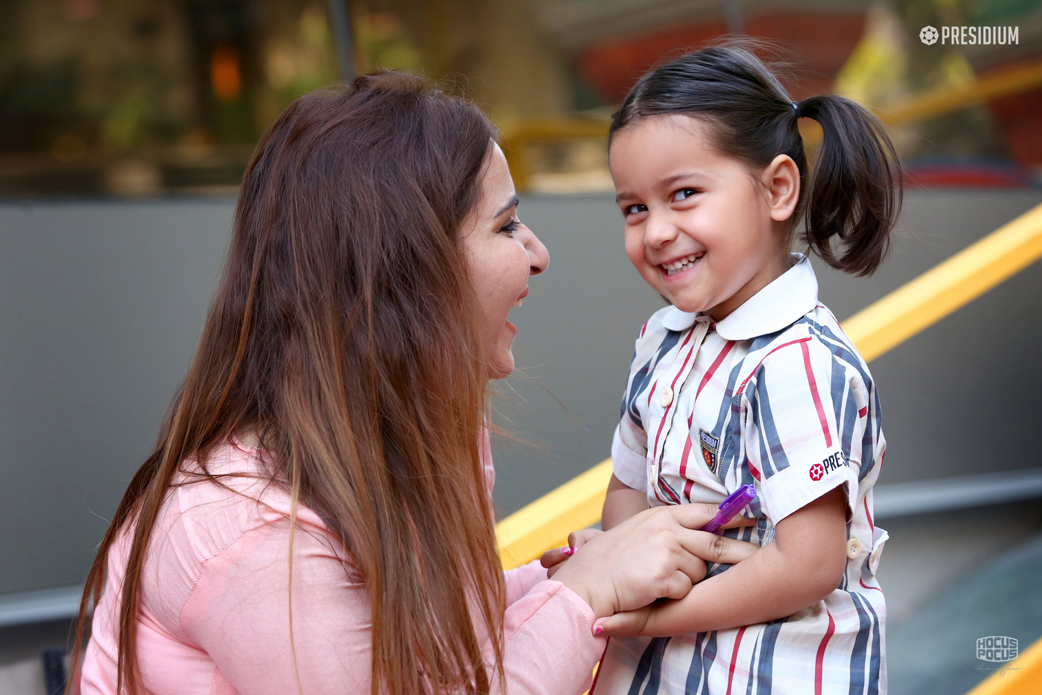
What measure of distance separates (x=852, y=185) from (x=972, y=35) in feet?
11.5

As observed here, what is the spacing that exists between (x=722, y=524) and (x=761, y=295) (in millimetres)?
312

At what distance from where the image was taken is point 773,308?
3.72 ft

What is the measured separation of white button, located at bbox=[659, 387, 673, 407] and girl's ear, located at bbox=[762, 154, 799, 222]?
0.29 meters

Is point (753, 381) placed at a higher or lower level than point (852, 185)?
lower

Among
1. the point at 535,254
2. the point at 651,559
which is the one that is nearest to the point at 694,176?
the point at 535,254

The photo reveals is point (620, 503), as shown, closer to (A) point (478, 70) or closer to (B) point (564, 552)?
(B) point (564, 552)

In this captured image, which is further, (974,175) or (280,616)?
(974,175)

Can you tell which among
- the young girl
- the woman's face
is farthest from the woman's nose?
the young girl

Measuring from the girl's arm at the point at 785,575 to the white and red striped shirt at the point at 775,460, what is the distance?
3 cm

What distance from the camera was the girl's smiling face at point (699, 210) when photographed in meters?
1.16

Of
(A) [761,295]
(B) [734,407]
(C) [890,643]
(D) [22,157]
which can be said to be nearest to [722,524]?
(B) [734,407]

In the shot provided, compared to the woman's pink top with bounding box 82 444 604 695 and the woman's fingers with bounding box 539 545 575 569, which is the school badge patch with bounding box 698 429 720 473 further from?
the woman's pink top with bounding box 82 444 604 695

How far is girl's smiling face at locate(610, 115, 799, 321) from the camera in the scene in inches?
45.7

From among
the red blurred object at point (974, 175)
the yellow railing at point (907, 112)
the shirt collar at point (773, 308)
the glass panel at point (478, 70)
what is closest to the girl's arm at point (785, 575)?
the shirt collar at point (773, 308)
